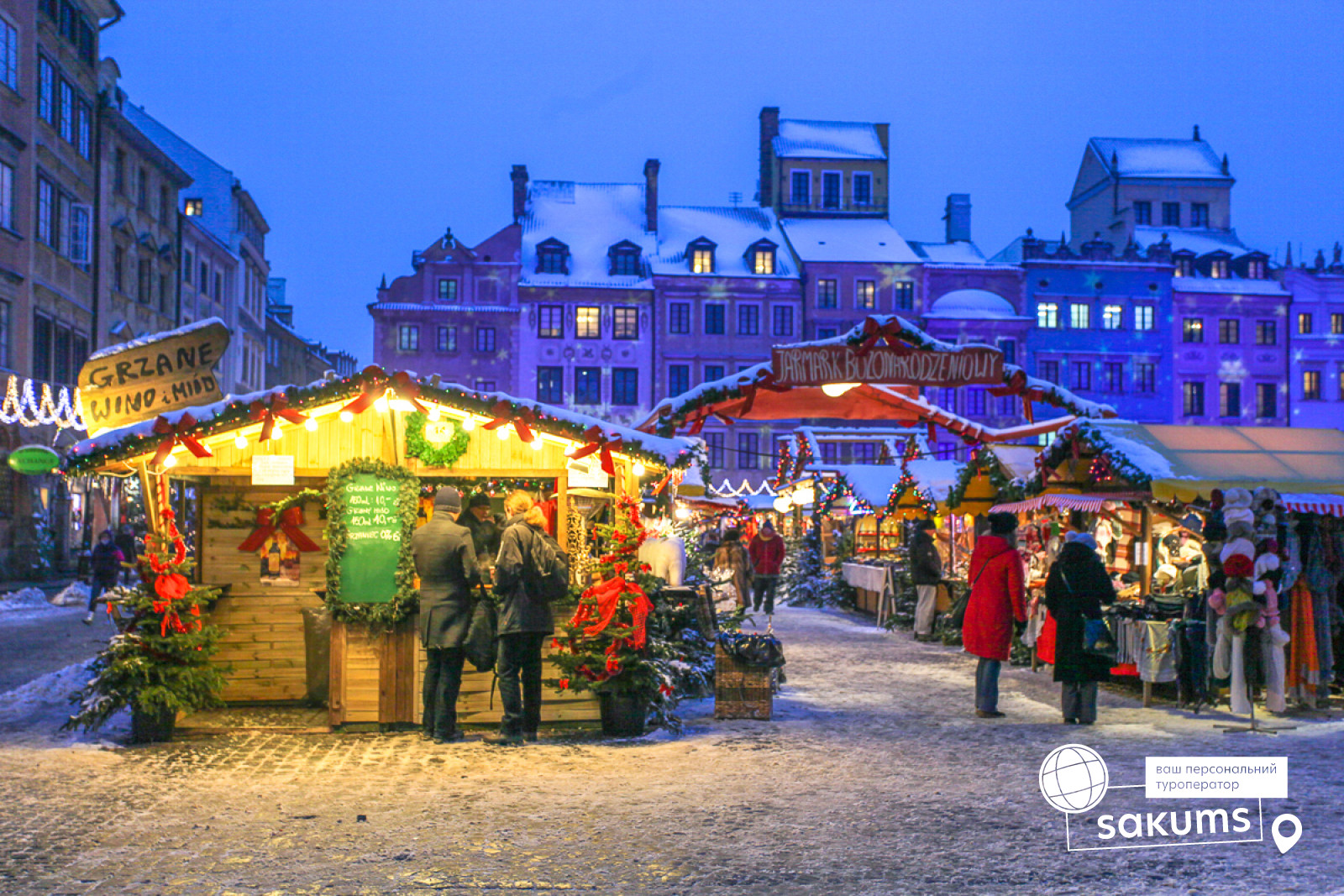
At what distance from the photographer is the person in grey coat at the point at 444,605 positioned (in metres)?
9.59

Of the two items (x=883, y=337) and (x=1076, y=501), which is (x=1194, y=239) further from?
(x=883, y=337)

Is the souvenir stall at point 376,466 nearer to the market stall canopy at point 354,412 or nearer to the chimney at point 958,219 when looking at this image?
the market stall canopy at point 354,412

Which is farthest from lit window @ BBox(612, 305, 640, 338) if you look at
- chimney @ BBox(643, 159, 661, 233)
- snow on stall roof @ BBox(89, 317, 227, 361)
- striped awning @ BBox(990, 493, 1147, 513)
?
snow on stall roof @ BBox(89, 317, 227, 361)

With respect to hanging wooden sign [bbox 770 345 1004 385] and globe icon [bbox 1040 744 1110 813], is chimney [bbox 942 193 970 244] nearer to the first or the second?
hanging wooden sign [bbox 770 345 1004 385]

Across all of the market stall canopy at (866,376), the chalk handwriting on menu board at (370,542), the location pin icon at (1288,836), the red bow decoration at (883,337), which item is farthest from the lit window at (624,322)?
the location pin icon at (1288,836)

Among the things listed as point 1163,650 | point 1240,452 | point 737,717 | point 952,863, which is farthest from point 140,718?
point 1240,452

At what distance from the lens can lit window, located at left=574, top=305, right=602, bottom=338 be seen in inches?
2039

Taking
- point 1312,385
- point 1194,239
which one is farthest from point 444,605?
point 1194,239

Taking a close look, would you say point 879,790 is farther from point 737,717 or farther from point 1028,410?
point 1028,410

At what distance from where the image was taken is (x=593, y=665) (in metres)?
10.0

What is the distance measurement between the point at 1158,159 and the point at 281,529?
56713 mm

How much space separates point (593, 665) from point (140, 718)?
132 inches

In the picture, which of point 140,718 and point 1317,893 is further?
point 140,718

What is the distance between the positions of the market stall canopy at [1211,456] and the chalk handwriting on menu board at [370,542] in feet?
23.1
